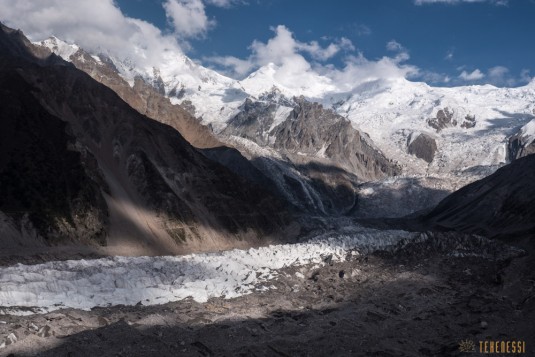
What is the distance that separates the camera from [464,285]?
4175 cm

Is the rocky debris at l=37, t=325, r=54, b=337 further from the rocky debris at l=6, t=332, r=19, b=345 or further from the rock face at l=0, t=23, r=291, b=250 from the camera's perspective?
the rock face at l=0, t=23, r=291, b=250

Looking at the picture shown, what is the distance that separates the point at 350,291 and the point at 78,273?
1820 centimetres

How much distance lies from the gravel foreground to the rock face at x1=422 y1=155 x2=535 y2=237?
1882 inches

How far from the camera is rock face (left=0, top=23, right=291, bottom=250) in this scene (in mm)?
54250

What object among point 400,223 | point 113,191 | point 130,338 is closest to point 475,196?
point 400,223

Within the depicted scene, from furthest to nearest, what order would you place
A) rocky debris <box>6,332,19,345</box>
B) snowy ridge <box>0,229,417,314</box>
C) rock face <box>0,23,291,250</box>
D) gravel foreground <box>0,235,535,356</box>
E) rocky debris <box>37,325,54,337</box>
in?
rock face <box>0,23,291,250</box>
snowy ridge <box>0,229,417,314</box>
gravel foreground <box>0,235,535,356</box>
rocky debris <box>37,325,54,337</box>
rocky debris <box>6,332,19,345</box>

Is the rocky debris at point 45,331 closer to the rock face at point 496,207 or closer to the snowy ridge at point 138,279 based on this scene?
the snowy ridge at point 138,279

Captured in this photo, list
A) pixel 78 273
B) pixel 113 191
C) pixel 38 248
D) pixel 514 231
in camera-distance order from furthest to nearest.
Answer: pixel 514 231 → pixel 113 191 → pixel 38 248 → pixel 78 273

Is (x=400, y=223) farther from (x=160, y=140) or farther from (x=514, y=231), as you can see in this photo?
(x=160, y=140)

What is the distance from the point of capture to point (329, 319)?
106 feet

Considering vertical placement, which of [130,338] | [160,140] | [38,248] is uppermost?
[160,140]

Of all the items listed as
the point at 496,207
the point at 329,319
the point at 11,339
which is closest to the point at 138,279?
the point at 329,319

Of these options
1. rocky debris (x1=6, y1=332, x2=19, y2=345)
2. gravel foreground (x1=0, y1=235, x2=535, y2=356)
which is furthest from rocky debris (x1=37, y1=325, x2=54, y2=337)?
rocky debris (x1=6, y1=332, x2=19, y2=345)

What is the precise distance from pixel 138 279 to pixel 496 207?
95588 millimetres
